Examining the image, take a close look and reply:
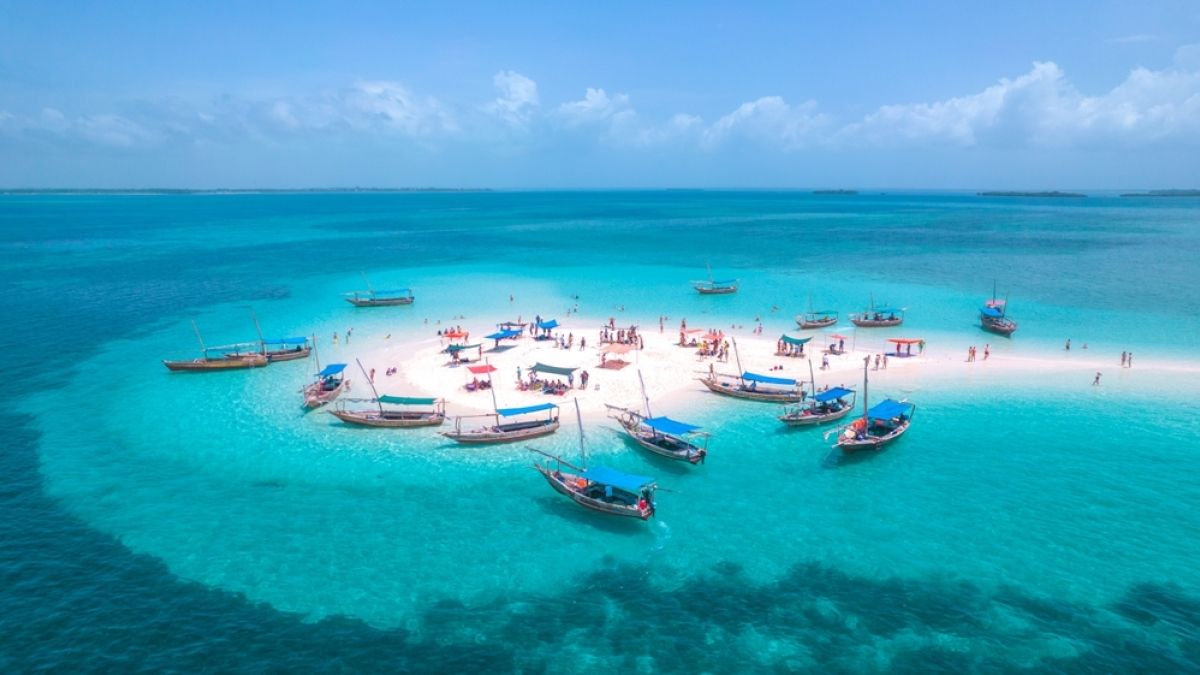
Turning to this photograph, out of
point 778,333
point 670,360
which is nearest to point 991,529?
point 670,360

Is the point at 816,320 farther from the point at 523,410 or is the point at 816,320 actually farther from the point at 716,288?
the point at 523,410

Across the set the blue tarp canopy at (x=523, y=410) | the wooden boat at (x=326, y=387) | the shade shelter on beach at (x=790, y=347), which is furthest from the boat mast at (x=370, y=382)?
the shade shelter on beach at (x=790, y=347)

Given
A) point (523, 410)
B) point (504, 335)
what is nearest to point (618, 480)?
point (523, 410)

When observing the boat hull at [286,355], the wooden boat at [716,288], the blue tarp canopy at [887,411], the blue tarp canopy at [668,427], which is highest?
the wooden boat at [716,288]

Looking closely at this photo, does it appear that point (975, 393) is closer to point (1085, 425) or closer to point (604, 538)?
point (1085, 425)

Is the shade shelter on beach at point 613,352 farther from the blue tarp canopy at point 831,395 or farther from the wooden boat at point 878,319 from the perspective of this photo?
the wooden boat at point 878,319

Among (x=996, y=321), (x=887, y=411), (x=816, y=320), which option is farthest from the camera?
(x=816, y=320)

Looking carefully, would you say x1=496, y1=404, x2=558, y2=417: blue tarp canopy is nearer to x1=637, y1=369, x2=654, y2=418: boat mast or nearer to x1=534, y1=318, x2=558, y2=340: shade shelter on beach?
x1=637, y1=369, x2=654, y2=418: boat mast
